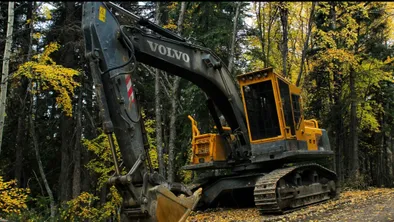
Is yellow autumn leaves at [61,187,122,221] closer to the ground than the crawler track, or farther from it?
closer to the ground

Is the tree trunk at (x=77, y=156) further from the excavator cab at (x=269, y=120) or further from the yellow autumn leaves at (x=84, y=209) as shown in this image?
the excavator cab at (x=269, y=120)

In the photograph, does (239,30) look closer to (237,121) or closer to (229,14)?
(229,14)

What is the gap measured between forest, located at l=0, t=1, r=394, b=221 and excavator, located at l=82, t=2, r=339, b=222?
3.16 meters

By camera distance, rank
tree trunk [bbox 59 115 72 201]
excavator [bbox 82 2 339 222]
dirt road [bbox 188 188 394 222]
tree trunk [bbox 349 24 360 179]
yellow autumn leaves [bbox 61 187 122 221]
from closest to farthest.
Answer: excavator [bbox 82 2 339 222], dirt road [bbox 188 188 394 222], yellow autumn leaves [bbox 61 187 122 221], tree trunk [bbox 59 115 72 201], tree trunk [bbox 349 24 360 179]

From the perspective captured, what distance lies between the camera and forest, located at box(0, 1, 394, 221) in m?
12.8

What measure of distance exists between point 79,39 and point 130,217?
1028 centimetres

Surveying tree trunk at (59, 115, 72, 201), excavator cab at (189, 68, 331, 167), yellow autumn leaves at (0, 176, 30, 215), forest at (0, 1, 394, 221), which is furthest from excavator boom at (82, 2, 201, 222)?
tree trunk at (59, 115, 72, 201)

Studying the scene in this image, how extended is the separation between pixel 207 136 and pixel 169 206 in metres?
4.19

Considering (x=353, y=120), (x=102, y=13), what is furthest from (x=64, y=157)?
(x=353, y=120)

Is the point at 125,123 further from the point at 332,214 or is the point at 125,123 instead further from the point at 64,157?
the point at 64,157

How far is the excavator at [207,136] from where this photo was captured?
529 centimetres

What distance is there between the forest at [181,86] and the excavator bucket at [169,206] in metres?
6.19

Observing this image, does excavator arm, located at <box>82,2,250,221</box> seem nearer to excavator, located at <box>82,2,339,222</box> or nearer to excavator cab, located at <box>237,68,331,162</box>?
excavator, located at <box>82,2,339,222</box>

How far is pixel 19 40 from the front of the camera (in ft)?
43.0
